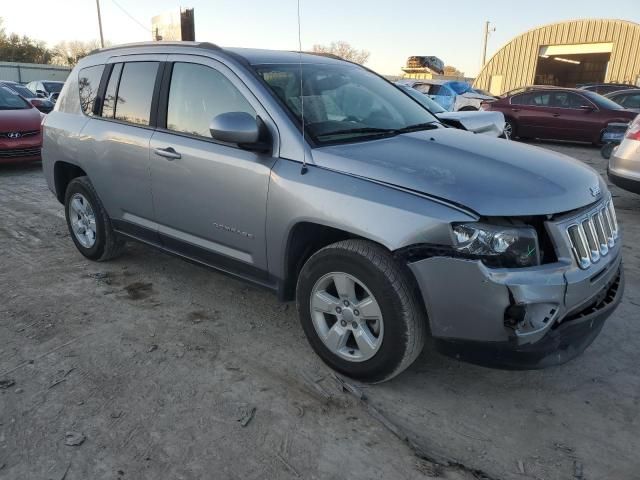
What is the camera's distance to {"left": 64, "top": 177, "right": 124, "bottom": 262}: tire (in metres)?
4.34

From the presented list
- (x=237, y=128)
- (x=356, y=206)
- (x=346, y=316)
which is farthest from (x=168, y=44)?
(x=346, y=316)

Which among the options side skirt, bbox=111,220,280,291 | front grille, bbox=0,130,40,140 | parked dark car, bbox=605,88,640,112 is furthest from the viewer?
parked dark car, bbox=605,88,640,112

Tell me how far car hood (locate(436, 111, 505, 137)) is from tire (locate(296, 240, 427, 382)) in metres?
2.00

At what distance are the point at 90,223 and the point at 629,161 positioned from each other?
5683 mm

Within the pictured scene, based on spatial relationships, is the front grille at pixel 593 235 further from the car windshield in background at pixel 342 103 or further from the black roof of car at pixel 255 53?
the black roof of car at pixel 255 53

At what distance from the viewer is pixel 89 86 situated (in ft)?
14.4

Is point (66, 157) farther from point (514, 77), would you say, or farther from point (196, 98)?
point (514, 77)

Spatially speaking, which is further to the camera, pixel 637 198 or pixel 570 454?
pixel 637 198

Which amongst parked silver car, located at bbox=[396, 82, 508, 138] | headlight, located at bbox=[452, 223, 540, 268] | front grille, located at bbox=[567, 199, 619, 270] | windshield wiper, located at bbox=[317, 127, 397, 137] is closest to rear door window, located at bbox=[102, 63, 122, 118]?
windshield wiper, located at bbox=[317, 127, 397, 137]

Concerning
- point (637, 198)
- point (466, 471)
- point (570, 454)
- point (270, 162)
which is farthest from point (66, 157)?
point (637, 198)

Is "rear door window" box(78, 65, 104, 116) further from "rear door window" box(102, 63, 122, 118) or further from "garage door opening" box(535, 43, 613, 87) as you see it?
"garage door opening" box(535, 43, 613, 87)

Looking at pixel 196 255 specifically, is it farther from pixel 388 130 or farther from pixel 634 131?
pixel 634 131

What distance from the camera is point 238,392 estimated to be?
9.09ft

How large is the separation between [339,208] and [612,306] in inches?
58.9
